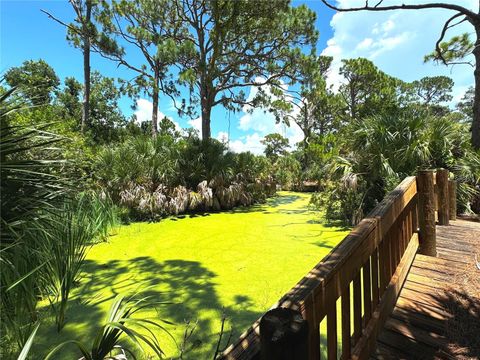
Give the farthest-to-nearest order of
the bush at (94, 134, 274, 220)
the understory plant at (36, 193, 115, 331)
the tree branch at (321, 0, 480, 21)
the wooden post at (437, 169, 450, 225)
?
1. the bush at (94, 134, 274, 220)
2. the tree branch at (321, 0, 480, 21)
3. the wooden post at (437, 169, 450, 225)
4. the understory plant at (36, 193, 115, 331)

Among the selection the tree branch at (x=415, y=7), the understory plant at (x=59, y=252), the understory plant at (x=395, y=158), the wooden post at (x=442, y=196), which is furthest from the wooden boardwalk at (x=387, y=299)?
the tree branch at (x=415, y=7)

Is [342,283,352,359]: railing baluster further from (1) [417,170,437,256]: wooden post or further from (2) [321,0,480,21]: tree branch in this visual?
(2) [321,0,480,21]: tree branch

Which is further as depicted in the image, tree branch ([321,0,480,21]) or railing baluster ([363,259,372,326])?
tree branch ([321,0,480,21])

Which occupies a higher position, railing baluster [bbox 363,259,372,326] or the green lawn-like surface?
railing baluster [bbox 363,259,372,326]

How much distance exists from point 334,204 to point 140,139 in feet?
18.0

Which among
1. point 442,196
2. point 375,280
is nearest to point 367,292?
point 375,280

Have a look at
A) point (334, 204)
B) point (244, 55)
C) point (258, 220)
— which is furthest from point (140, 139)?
point (334, 204)

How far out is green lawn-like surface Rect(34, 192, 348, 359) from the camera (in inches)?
88.4

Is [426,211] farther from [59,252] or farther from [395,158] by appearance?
[59,252]

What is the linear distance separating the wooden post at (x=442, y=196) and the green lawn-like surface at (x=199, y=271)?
1.55 meters

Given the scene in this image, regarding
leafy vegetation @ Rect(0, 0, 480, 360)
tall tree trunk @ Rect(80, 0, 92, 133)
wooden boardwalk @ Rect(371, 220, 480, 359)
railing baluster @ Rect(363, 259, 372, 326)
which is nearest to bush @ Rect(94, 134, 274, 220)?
leafy vegetation @ Rect(0, 0, 480, 360)

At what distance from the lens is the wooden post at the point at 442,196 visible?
10.4 ft

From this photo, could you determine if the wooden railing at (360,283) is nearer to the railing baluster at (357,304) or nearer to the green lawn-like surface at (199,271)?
the railing baluster at (357,304)

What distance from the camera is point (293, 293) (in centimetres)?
83
